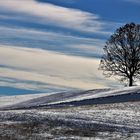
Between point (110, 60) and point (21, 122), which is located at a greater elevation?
point (110, 60)

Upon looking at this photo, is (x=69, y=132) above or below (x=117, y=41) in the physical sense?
below

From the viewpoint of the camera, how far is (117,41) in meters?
87.8

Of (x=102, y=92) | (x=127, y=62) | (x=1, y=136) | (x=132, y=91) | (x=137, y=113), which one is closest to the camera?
(x=1, y=136)

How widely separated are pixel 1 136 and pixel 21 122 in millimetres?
3543

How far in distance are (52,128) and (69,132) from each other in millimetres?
1148

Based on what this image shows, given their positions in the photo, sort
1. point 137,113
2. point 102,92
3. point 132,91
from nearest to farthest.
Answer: point 137,113, point 132,91, point 102,92

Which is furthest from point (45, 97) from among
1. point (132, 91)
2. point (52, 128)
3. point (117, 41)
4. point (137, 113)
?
point (52, 128)

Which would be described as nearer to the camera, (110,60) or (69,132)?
(69,132)

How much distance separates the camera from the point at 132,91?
2422 inches

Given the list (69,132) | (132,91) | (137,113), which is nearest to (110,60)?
(132,91)

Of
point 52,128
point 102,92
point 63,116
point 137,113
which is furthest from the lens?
point 102,92

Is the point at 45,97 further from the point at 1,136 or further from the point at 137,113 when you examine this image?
the point at 1,136

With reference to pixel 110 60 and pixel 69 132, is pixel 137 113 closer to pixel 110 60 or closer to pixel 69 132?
pixel 69 132

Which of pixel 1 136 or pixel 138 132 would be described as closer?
pixel 1 136
